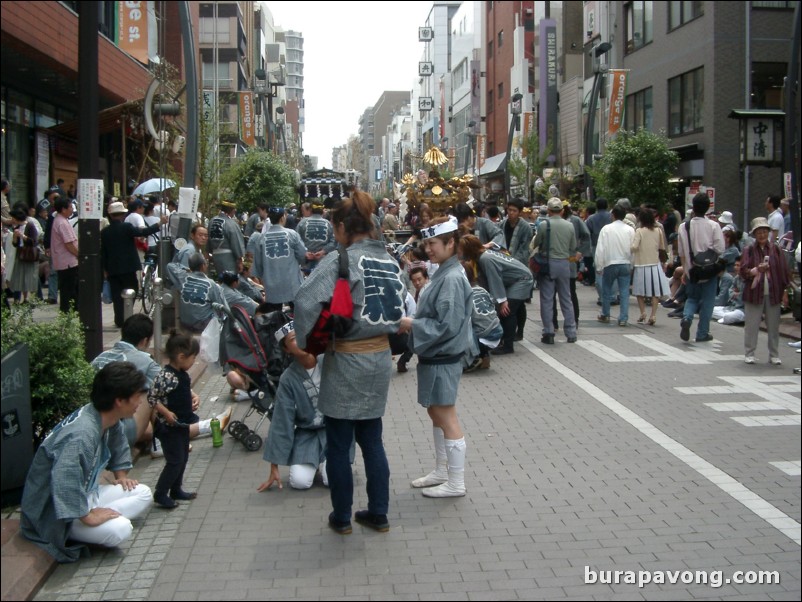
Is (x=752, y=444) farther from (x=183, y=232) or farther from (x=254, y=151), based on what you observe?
(x=254, y=151)

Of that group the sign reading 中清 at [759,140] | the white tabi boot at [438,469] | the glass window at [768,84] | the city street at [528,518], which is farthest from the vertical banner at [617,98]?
the white tabi boot at [438,469]

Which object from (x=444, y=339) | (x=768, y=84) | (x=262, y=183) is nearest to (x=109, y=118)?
(x=262, y=183)

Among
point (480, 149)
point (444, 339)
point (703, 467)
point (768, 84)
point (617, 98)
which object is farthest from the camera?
point (480, 149)

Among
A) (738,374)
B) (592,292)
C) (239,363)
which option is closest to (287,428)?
(239,363)

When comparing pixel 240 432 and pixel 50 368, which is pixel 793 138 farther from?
pixel 50 368

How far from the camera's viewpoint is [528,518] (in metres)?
5.60

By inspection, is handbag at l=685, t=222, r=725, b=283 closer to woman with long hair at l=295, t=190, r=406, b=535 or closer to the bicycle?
woman with long hair at l=295, t=190, r=406, b=535

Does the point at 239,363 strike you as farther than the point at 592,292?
No

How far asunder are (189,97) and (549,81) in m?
35.8

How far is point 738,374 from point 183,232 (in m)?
7.33

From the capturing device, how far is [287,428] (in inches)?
246

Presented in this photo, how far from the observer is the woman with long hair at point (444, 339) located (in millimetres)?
5773

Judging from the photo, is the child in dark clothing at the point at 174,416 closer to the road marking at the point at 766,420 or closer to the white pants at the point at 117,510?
the white pants at the point at 117,510

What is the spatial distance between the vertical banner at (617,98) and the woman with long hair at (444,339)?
21.1 metres
